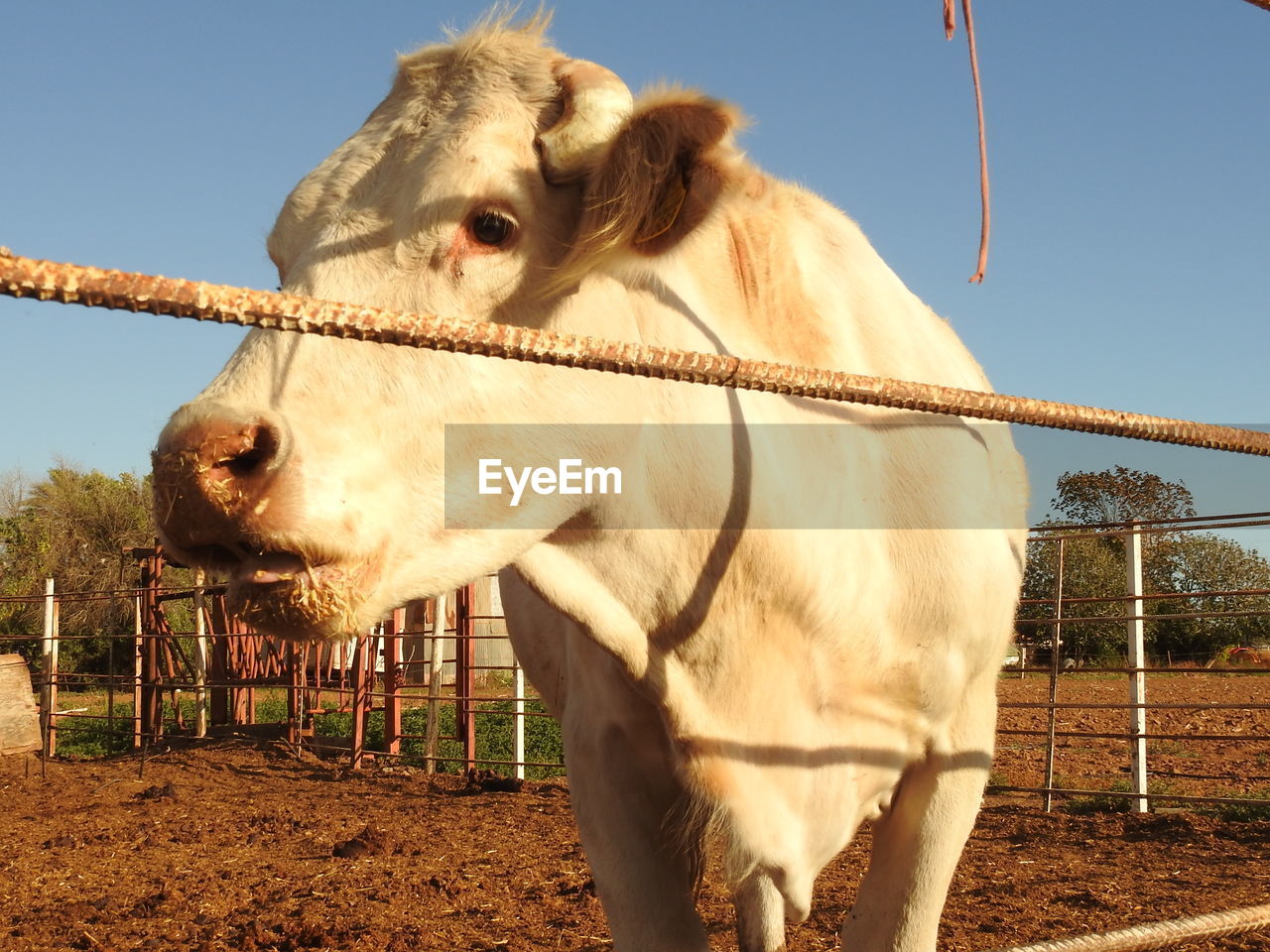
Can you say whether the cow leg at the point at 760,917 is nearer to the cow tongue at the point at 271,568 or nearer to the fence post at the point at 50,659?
the cow tongue at the point at 271,568

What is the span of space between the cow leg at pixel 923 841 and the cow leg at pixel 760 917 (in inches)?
7.6

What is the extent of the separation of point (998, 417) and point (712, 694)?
863 millimetres

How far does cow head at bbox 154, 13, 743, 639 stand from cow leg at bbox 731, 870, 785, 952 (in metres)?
1.28

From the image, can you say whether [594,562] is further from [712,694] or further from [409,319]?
[409,319]

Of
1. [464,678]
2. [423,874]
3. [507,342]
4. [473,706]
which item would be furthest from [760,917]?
[473,706]

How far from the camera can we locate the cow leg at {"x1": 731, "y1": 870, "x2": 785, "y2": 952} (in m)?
2.78

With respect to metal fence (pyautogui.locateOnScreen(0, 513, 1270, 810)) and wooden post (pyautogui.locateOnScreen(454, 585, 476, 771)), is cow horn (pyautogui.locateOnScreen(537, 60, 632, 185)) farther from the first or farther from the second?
wooden post (pyautogui.locateOnScreen(454, 585, 476, 771))

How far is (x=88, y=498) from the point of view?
30.6m

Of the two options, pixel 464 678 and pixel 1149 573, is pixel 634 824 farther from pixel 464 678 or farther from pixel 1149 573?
pixel 1149 573

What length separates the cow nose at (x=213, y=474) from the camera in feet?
4.83

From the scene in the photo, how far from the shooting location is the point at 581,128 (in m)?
1.94

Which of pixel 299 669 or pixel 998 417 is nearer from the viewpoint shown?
pixel 998 417

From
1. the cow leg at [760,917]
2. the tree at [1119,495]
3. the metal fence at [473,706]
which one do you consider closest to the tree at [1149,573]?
the tree at [1119,495]

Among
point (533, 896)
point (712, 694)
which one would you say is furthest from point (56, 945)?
point (712, 694)
